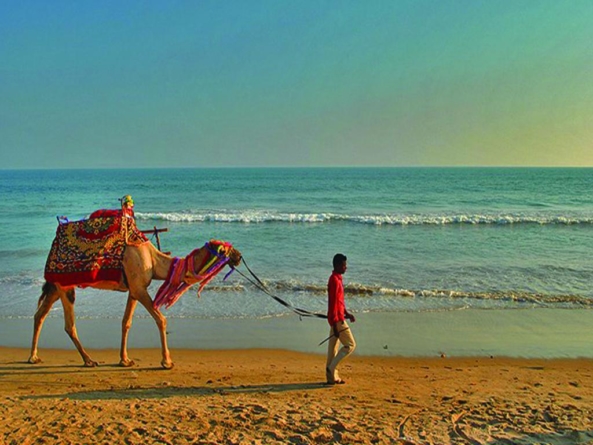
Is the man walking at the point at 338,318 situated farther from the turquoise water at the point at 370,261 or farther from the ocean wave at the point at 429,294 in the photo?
the ocean wave at the point at 429,294

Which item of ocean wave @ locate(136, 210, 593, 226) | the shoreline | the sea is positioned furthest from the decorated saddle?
ocean wave @ locate(136, 210, 593, 226)

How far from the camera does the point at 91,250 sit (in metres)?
7.75

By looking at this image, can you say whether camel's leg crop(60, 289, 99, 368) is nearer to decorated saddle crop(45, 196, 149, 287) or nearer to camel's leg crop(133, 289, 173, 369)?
decorated saddle crop(45, 196, 149, 287)

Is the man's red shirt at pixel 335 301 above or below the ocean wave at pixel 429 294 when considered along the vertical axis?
above

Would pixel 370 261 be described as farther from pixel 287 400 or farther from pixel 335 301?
pixel 287 400

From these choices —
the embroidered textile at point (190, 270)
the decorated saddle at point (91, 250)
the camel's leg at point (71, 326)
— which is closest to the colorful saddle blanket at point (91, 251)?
the decorated saddle at point (91, 250)

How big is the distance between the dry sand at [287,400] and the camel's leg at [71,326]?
0.55 ft

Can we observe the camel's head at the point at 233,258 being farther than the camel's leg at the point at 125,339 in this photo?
No

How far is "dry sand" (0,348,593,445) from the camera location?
16.7ft

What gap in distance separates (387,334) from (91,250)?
5.16 metres

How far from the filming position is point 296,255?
17.5m

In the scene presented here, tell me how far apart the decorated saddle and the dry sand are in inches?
52.4

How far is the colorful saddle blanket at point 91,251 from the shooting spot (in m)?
7.69

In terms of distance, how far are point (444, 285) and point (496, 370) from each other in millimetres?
5728
